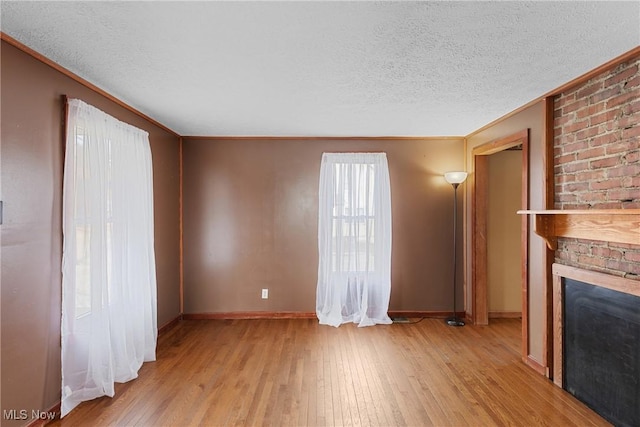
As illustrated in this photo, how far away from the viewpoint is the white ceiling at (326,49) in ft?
5.30

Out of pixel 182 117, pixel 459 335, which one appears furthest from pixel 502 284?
pixel 182 117

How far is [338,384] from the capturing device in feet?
8.97

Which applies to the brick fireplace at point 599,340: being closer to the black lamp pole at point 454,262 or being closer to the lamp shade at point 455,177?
the black lamp pole at point 454,262

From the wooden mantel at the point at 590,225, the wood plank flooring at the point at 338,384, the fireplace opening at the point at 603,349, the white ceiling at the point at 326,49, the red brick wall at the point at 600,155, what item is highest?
the white ceiling at the point at 326,49

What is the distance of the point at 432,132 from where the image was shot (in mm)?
4164

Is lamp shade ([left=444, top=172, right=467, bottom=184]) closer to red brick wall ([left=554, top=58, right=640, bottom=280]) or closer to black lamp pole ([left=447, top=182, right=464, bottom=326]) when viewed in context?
black lamp pole ([left=447, top=182, right=464, bottom=326])

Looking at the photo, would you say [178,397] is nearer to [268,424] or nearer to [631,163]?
[268,424]

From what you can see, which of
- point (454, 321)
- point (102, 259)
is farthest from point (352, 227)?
point (102, 259)

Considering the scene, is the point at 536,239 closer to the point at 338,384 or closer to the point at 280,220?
the point at 338,384

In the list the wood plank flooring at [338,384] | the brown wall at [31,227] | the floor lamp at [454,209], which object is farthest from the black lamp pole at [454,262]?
the brown wall at [31,227]

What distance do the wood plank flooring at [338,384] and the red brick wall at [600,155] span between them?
1121 millimetres

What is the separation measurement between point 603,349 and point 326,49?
2.72 meters

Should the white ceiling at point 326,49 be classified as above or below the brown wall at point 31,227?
above

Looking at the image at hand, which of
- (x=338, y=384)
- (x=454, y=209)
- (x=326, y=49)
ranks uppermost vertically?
(x=326, y=49)
